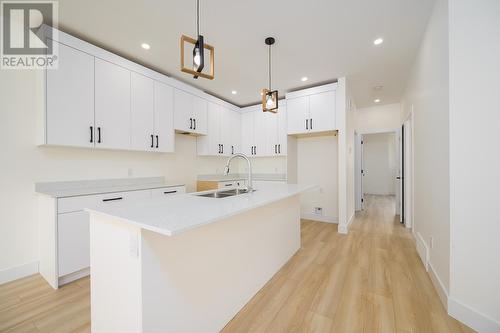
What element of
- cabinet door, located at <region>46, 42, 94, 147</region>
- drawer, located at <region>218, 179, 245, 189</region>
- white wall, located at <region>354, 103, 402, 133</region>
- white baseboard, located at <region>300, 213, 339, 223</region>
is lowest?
white baseboard, located at <region>300, 213, 339, 223</region>

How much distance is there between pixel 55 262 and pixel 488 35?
4.11 metres

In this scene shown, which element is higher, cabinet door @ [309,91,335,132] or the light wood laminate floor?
cabinet door @ [309,91,335,132]

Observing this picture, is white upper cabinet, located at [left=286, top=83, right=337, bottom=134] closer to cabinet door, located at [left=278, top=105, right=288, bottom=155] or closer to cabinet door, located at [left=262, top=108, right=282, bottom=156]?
cabinet door, located at [left=278, top=105, right=288, bottom=155]

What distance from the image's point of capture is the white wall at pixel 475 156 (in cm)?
138

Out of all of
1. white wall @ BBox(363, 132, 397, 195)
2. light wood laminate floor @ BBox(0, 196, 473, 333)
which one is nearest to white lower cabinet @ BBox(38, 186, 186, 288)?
light wood laminate floor @ BBox(0, 196, 473, 333)

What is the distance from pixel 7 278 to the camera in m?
2.03

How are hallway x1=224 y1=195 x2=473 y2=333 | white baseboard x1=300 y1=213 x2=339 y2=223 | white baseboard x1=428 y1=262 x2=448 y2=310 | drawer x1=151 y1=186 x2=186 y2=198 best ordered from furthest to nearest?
1. white baseboard x1=300 y1=213 x2=339 y2=223
2. drawer x1=151 y1=186 x2=186 y2=198
3. white baseboard x1=428 y1=262 x2=448 y2=310
4. hallway x1=224 y1=195 x2=473 y2=333

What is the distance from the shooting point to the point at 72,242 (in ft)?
6.57

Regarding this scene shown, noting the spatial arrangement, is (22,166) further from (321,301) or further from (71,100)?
(321,301)

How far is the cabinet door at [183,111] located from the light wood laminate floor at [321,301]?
246 cm

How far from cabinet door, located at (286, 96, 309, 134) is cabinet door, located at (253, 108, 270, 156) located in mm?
674

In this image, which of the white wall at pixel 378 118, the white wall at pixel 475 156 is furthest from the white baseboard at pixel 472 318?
the white wall at pixel 378 118

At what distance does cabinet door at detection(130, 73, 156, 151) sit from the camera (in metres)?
2.77

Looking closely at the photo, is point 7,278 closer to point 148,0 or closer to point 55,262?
point 55,262
